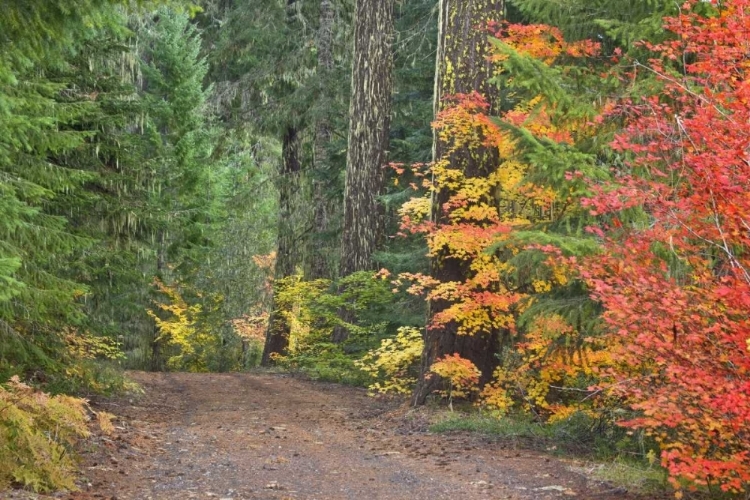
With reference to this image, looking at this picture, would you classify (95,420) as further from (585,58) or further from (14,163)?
(585,58)

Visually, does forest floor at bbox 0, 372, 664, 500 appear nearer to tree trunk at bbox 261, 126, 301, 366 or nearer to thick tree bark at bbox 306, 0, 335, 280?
thick tree bark at bbox 306, 0, 335, 280

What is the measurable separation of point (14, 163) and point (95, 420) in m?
3.20

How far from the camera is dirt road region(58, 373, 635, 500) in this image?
23.3 feet

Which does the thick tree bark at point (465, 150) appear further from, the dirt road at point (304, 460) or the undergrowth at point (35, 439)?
the undergrowth at point (35, 439)

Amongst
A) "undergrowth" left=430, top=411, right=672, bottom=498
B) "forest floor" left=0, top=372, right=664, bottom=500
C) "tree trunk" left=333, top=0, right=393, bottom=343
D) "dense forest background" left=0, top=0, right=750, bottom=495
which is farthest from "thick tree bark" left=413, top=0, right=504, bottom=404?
"tree trunk" left=333, top=0, right=393, bottom=343

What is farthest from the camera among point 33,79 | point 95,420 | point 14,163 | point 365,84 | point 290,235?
point 290,235

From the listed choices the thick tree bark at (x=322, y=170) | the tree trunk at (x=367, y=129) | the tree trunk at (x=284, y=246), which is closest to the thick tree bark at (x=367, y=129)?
the tree trunk at (x=367, y=129)

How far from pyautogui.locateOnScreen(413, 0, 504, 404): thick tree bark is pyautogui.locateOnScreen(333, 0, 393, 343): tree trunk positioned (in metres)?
5.13

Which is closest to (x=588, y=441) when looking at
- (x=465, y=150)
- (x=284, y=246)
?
(x=465, y=150)

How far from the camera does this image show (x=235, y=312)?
2444 centimetres

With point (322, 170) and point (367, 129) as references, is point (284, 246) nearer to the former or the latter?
point (322, 170)

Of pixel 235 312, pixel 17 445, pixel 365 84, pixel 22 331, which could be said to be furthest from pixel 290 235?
pixel 17 445

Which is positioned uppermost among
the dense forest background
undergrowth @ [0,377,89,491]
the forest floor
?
the dense forest background

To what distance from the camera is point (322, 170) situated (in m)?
20.4
